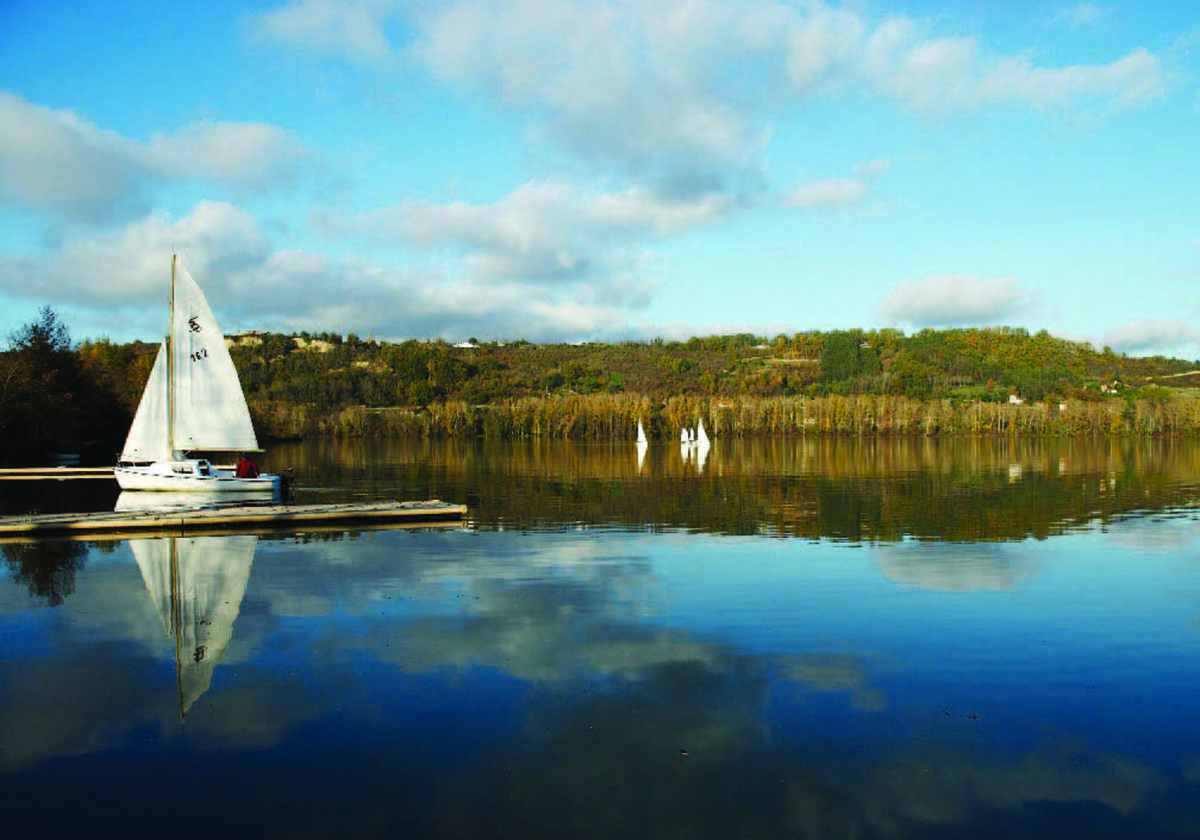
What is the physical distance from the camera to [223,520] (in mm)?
26859

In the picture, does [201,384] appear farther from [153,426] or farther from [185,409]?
[153,426]

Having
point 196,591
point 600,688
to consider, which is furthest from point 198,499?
point 600,688

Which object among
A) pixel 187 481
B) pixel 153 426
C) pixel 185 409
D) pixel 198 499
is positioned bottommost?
pixel 198 499

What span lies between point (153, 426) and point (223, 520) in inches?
411

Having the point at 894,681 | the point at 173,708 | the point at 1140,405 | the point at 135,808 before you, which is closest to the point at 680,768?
the point at 894,681

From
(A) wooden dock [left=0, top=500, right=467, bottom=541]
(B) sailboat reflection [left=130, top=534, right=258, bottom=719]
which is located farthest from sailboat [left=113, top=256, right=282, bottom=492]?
(B) sailboat reflection [left=130, top=534, right=258, bottom=719]

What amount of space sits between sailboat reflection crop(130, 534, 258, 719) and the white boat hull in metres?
9.10

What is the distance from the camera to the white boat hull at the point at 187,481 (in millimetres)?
34469

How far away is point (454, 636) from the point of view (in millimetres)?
14289

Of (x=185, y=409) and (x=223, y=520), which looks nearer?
(x=223, y=520)

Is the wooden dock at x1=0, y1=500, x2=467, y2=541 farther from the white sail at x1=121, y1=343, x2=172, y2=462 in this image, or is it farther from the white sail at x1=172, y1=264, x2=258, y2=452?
the white sail at x1=121, y1=343, x2=172, y2=462

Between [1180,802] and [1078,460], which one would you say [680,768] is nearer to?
[1180,802]

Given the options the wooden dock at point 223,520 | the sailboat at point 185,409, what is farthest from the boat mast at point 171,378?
the wooden dock at point 223,520

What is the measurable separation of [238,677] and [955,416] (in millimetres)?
186375
